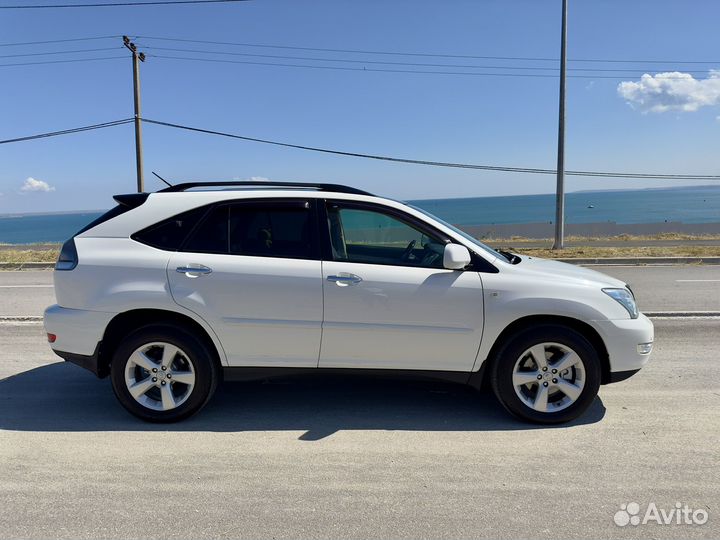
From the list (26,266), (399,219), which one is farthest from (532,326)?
(26,266)

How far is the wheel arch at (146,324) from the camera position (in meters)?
3.87

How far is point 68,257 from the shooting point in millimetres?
3928

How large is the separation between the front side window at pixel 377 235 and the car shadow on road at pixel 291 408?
1.05 metres

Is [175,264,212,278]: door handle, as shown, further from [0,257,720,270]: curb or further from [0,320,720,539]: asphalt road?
[0,257,720,270]: curb

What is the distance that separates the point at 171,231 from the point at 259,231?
2.20ft

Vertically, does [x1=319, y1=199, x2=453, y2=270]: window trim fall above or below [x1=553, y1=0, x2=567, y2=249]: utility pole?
below

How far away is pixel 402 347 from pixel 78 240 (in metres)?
2.59

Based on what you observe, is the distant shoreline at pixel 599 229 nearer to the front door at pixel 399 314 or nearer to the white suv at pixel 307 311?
the white suv at pixel 307 311

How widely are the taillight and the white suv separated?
0.01 metres

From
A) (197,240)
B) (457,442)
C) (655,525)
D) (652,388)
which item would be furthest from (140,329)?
(652,388)

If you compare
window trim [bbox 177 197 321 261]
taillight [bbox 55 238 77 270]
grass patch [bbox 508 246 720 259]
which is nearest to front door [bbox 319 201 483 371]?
window trim [bbox 177 197 321 261]

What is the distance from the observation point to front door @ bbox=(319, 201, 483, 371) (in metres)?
3.75

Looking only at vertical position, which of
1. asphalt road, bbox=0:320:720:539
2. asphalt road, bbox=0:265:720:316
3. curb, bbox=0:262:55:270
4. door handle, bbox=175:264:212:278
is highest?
door handle, bbox=175:264:212:278

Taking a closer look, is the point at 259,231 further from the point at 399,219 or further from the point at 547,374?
the point at 547,374
